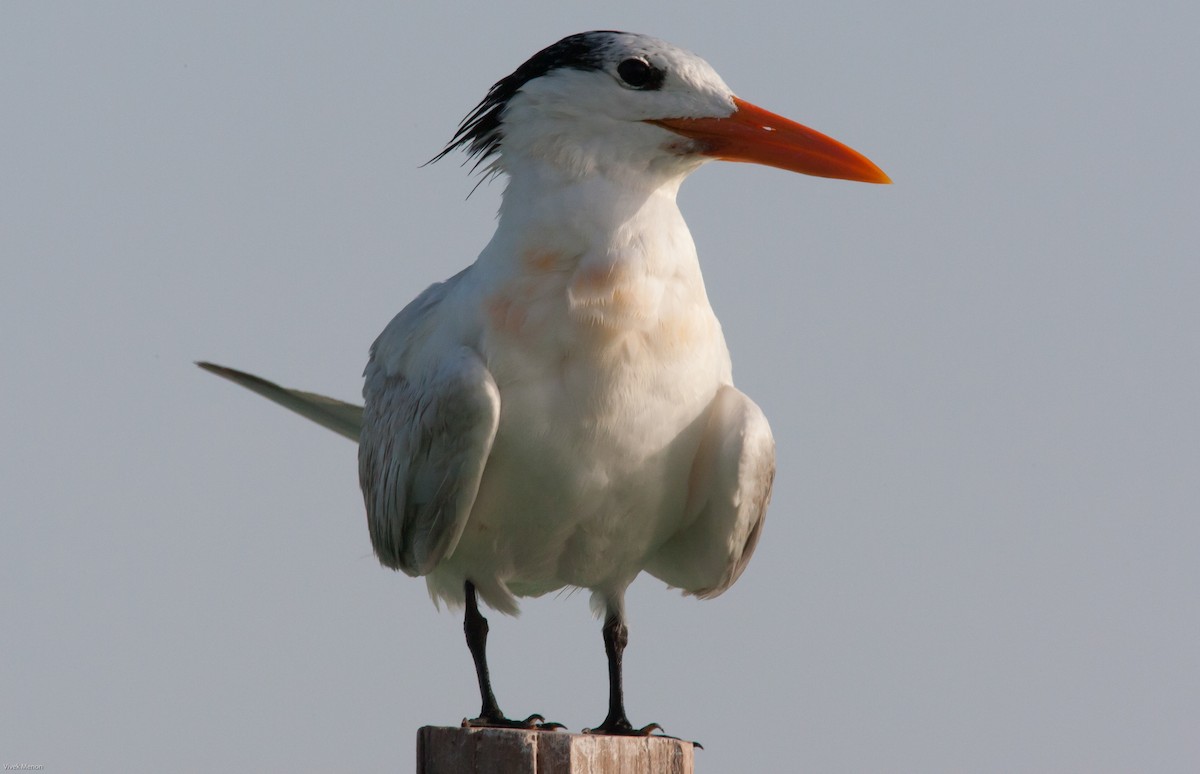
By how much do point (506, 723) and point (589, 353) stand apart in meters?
1.35

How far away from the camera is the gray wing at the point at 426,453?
4609 millimetres

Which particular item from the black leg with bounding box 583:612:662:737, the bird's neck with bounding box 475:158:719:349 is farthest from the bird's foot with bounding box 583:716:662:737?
the bird's neck with bounding box 475:158:719:349

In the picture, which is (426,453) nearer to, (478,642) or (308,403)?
(478,642)

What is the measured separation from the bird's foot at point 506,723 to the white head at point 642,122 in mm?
1837

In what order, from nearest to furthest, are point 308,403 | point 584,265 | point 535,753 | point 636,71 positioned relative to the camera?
point 535,753 → point 584,265 → point 636,71 → point 308,403

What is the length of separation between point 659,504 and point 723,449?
30 centimetres

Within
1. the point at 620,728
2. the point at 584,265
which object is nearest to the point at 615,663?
the point at 620,728

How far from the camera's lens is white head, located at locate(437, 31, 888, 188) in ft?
15.4

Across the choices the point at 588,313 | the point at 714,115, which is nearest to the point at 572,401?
the point at 588,313

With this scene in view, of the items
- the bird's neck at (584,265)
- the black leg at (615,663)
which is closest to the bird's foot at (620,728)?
the black leg at (615,663)

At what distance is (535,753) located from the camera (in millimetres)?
4102

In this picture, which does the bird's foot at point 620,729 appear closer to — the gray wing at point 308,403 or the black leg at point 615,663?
the black leg at point 615,663

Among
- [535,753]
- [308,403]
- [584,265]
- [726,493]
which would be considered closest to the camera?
[535,753]

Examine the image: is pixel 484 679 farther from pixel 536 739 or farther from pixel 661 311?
pixel 661 311
